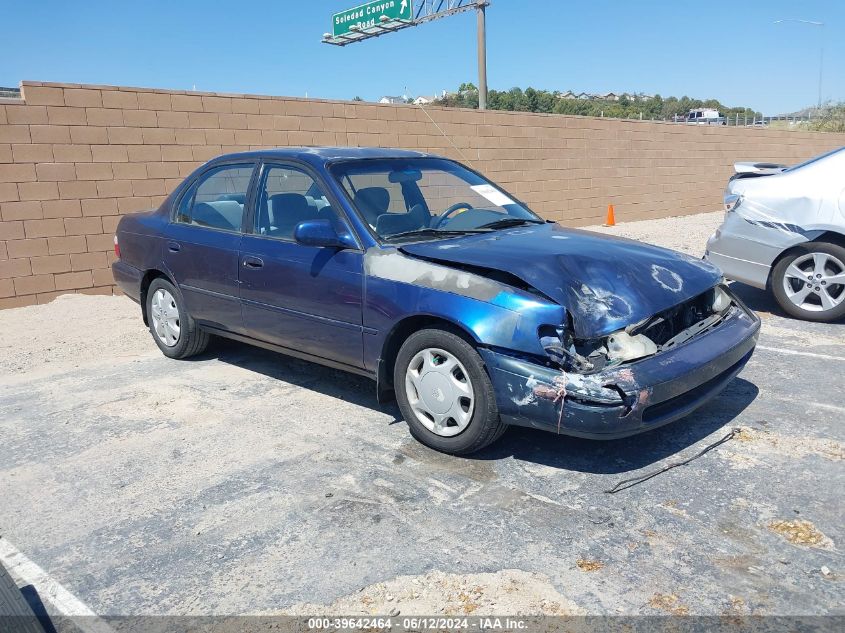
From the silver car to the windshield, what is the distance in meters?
2.80

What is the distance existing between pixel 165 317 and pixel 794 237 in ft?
18.0

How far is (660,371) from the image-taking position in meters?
3.48

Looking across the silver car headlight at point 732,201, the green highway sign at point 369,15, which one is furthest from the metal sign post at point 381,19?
the silver car headlight at point 732,201

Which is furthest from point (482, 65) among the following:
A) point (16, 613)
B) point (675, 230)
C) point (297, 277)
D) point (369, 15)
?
point (16, 613)

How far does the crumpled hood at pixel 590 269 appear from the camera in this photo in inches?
139

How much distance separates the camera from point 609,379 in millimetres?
3346

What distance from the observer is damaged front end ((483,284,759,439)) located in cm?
335

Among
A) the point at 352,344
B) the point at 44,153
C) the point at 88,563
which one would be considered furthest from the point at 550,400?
the point at 44,153

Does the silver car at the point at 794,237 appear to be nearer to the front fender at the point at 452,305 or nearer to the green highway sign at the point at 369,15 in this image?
the front fender at the point at 452,305

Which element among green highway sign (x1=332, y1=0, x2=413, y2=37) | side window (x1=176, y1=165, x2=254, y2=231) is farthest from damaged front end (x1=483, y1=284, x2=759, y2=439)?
green highway sign (x1=332, y1=0, x2=413, y2=37)

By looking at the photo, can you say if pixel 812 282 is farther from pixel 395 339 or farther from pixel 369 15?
pixel 369 15

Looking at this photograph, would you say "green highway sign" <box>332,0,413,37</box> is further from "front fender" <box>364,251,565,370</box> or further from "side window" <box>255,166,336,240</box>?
"front fender" <box>364,251,565,370</box>

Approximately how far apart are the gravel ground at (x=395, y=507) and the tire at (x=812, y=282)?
4.64 feet

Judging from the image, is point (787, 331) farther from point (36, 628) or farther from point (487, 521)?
point (36, 628)
